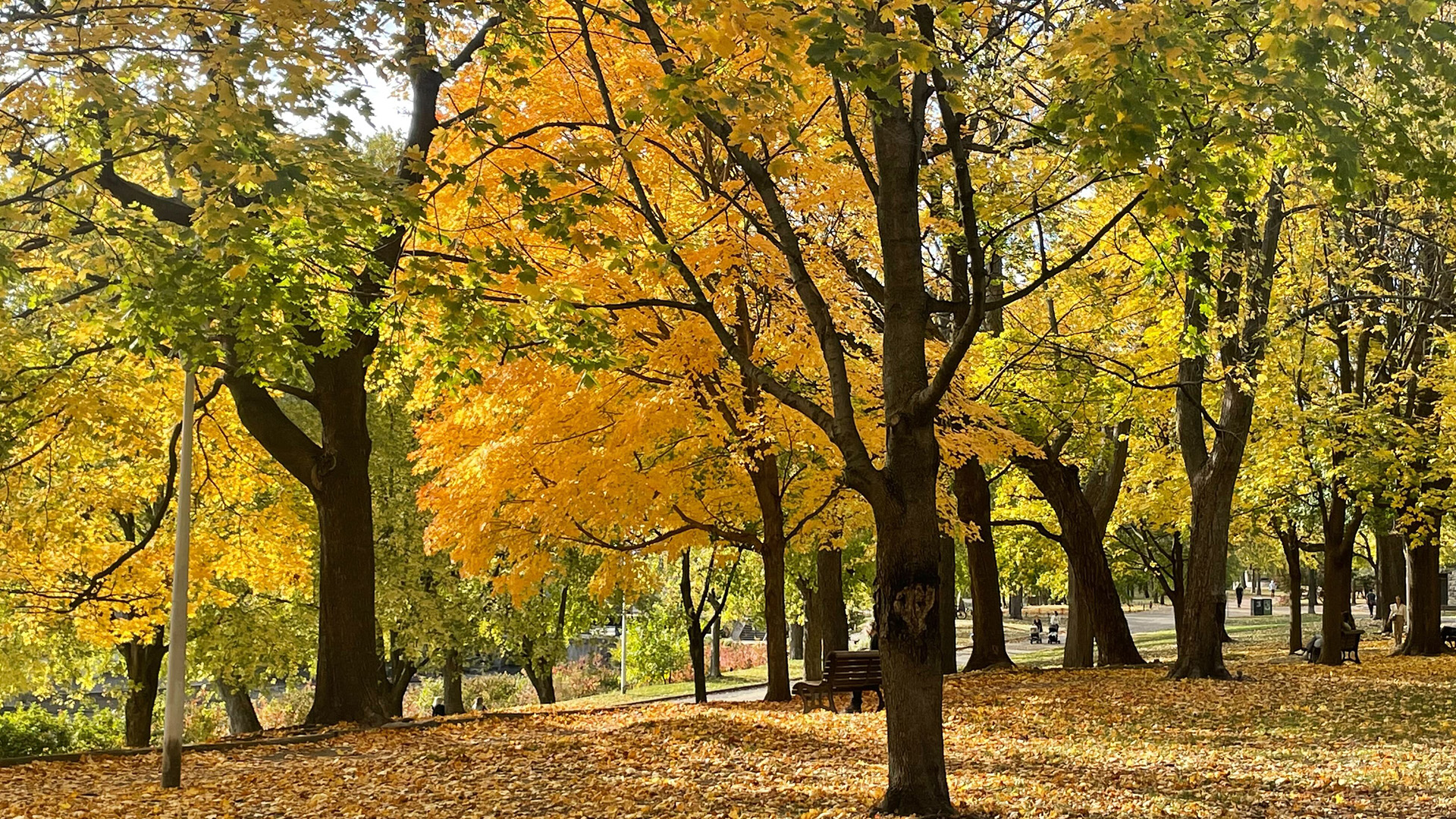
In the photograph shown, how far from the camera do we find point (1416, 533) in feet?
69.1

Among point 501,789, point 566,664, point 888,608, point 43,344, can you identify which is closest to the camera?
point 888,608

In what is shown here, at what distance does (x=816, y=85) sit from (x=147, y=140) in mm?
6016

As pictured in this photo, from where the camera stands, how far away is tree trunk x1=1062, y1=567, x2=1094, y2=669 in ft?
69.3

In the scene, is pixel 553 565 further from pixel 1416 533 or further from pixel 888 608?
pixel 1416 533

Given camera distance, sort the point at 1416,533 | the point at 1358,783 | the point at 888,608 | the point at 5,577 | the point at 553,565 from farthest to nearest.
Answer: the point at 1416,533 < the point at 5,577 < the point at 553,565 < the point at 1358,783 < the point at 888,608

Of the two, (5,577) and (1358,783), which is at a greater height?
(5,577)

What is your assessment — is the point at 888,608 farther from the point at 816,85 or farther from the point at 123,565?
the point at 123,565

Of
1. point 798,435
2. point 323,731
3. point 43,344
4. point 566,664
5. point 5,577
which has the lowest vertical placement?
point 566,664

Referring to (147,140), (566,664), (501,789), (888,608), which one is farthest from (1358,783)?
(566,664)

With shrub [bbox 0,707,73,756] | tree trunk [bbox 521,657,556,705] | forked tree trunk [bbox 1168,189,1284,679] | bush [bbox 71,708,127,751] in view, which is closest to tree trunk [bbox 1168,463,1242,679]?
forked tree trunk [bbox 1168,189,1284,679]

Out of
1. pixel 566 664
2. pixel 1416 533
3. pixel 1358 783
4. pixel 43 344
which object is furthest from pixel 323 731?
pixel 566 664

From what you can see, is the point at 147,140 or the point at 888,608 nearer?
the point at 888,608

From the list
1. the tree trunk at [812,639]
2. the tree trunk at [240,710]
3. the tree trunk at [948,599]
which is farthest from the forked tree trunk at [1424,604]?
the tree trunk at [240,710]

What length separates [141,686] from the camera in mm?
25188
